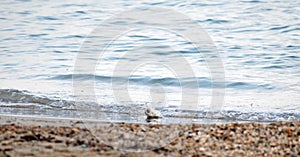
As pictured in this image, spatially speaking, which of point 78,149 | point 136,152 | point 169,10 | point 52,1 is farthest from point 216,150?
point 52,1

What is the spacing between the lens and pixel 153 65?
11000 millimetres

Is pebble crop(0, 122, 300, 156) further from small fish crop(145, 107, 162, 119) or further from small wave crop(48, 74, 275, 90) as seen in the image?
small wave crop(48, 74, 275, 90)

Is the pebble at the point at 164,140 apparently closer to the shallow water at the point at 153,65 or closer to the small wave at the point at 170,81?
the shallow water at the point at 153,65

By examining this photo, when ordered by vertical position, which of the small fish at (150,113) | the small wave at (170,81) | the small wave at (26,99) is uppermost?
the small wave at (170,81)

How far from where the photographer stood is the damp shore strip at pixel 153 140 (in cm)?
468

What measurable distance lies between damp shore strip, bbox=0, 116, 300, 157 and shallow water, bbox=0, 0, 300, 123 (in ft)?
5.41

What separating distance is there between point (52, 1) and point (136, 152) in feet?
51.7

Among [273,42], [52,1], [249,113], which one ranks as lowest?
[249,113]

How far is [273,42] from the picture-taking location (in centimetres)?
1304

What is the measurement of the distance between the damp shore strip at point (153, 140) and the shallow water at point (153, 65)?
1.65 metres

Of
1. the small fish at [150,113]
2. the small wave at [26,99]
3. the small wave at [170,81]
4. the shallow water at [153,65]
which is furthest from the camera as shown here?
Answer: the small wave at [170,81]

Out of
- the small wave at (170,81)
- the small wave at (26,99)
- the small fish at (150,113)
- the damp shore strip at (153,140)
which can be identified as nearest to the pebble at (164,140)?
the damp shore strip at (153,140)

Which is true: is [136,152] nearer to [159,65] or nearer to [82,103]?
[82,103]

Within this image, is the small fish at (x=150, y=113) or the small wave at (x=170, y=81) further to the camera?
the small wave at (x=170, y=81)
